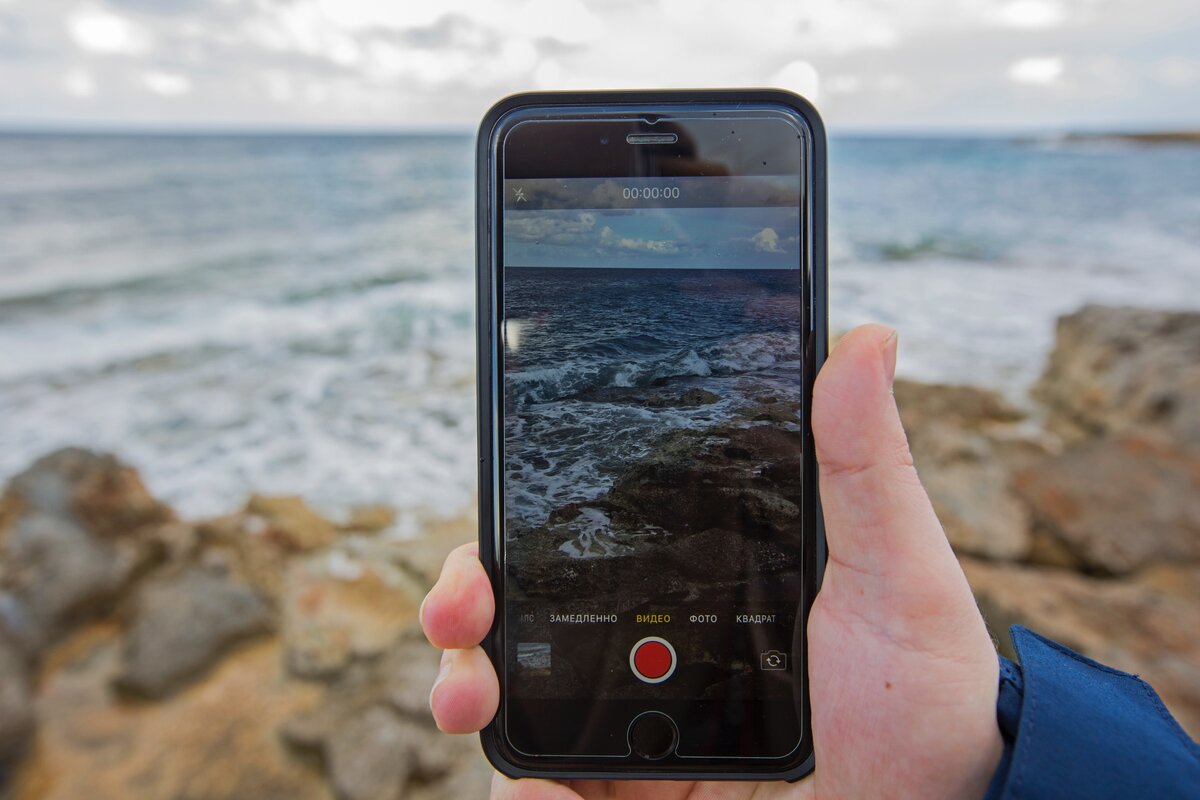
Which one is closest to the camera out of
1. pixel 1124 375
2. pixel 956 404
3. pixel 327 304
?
pixel 956 404

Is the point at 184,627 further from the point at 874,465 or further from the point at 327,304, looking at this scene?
the point at 327,304

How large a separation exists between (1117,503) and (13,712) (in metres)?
5.60

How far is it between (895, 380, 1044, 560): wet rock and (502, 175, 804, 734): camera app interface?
2994mm

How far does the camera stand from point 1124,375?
6.43 metres

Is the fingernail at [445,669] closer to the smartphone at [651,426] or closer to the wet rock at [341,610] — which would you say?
the smartphone at [651,426]

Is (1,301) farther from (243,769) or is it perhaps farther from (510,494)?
(510,494)

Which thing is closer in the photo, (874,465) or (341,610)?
(874,465)

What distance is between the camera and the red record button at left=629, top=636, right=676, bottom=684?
4.88 ft

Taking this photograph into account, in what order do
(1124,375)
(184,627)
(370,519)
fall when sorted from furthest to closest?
(1124,375), (370,519), (184,627)

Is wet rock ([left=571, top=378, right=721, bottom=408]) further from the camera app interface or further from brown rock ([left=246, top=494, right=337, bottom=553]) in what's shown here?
brown rock ([left=246, top=494, right=337, bottom=553])

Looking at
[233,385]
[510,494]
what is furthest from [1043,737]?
[233,385]

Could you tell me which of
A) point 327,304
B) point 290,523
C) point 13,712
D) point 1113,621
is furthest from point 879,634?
point 327,304

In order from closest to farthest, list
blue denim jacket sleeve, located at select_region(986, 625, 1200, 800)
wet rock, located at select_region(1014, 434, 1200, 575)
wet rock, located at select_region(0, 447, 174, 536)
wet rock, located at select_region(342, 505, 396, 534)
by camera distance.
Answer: blue denim jacket sleeve, located at select_region(986, 625, 1200, 800), wet rock, located at select_region(1014, 434, 1200, 575), wet rock, located at select_region(0, 447, 174, 536), wet rock, located at select_region(342, 505, 396, 534)

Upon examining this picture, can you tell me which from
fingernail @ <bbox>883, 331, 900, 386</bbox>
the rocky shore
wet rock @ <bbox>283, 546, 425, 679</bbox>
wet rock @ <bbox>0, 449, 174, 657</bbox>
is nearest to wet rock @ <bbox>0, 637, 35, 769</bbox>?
the rocky shore
